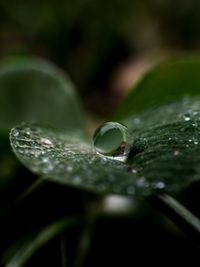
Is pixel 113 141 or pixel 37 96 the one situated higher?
pixel 37 96

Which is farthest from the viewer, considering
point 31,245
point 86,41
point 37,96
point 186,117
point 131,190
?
point 86,41

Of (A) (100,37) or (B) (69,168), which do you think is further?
(A) (100,37)

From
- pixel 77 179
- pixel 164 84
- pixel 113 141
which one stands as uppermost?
pixel 164 84

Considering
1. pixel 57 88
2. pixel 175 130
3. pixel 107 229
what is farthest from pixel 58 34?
pixel 175 130

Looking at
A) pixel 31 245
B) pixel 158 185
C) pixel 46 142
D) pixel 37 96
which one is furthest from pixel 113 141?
pixel 37 96

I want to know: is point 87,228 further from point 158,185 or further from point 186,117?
point 158,185

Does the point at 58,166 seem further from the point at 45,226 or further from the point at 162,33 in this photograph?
the point at 162,33

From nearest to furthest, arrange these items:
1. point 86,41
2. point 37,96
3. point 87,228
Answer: point 87,228
point 37,96
point 86,41
